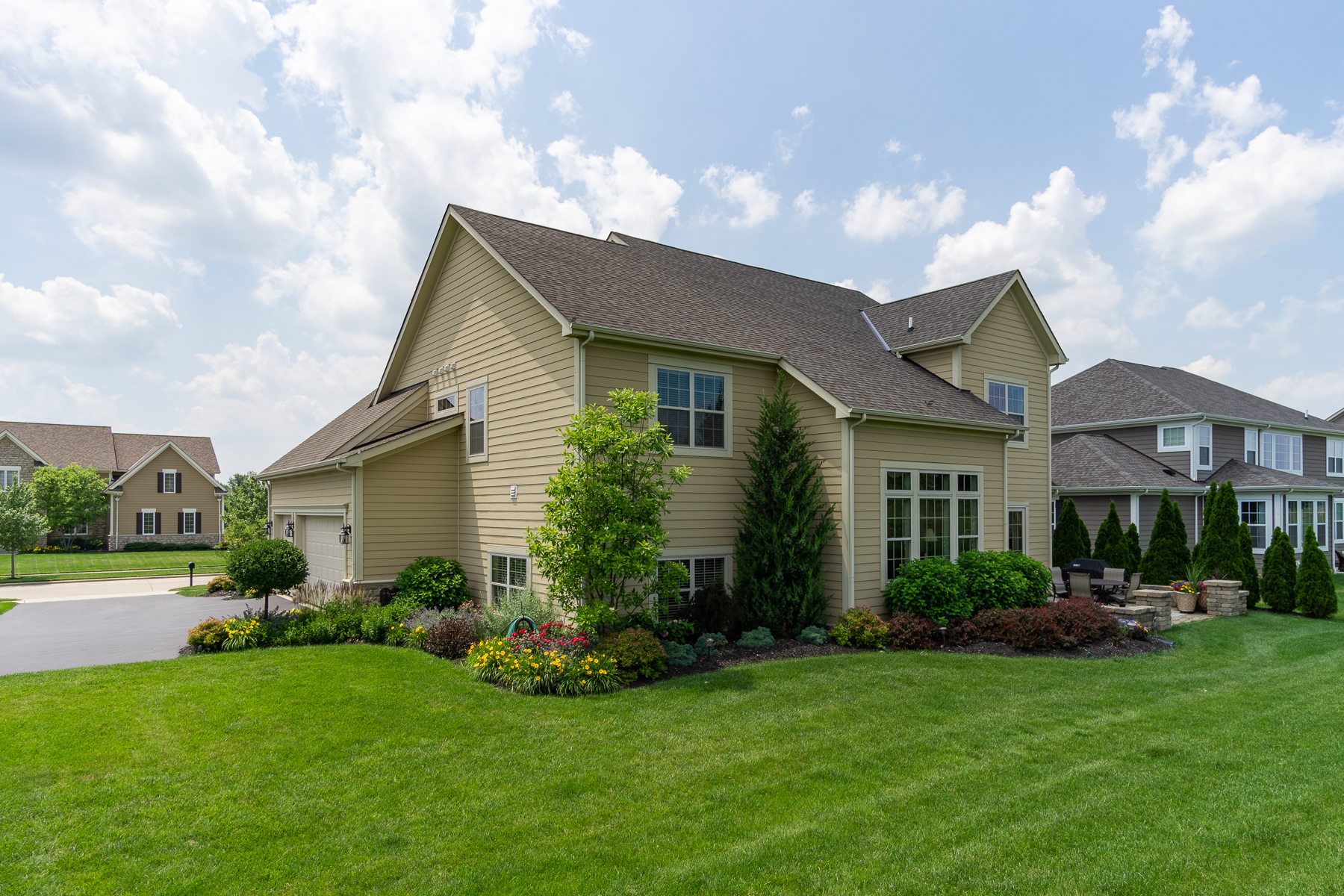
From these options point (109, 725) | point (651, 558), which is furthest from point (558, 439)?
point (109, 725)

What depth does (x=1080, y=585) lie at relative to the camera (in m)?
16.6

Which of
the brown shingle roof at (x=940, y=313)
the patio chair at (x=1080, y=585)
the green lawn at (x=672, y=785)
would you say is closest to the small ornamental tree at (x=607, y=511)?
the green lawn at (x=672, y=785)

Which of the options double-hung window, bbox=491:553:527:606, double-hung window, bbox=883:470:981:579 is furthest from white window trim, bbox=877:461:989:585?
double-hung window, bbox=491:553:527:606

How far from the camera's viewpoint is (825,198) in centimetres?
1817

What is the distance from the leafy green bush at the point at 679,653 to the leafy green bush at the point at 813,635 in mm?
2164

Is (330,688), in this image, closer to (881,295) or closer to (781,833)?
(781,833)

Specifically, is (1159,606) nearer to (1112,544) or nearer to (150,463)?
(1112,544)

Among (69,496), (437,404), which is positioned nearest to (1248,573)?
(437,404)

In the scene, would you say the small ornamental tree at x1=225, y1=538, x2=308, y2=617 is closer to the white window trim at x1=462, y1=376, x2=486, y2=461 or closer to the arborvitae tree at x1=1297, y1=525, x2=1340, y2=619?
the white window trim at x1=462, y1=376, x2=486, y2=461

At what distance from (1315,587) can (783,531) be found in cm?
1428

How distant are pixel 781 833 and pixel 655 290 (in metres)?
11.3

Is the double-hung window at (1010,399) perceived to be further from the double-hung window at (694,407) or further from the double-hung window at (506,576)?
the double-hung window at (506,576)

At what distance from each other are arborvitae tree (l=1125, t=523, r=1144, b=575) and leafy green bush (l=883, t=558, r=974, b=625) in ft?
37.3

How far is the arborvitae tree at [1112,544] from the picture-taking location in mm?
21328
